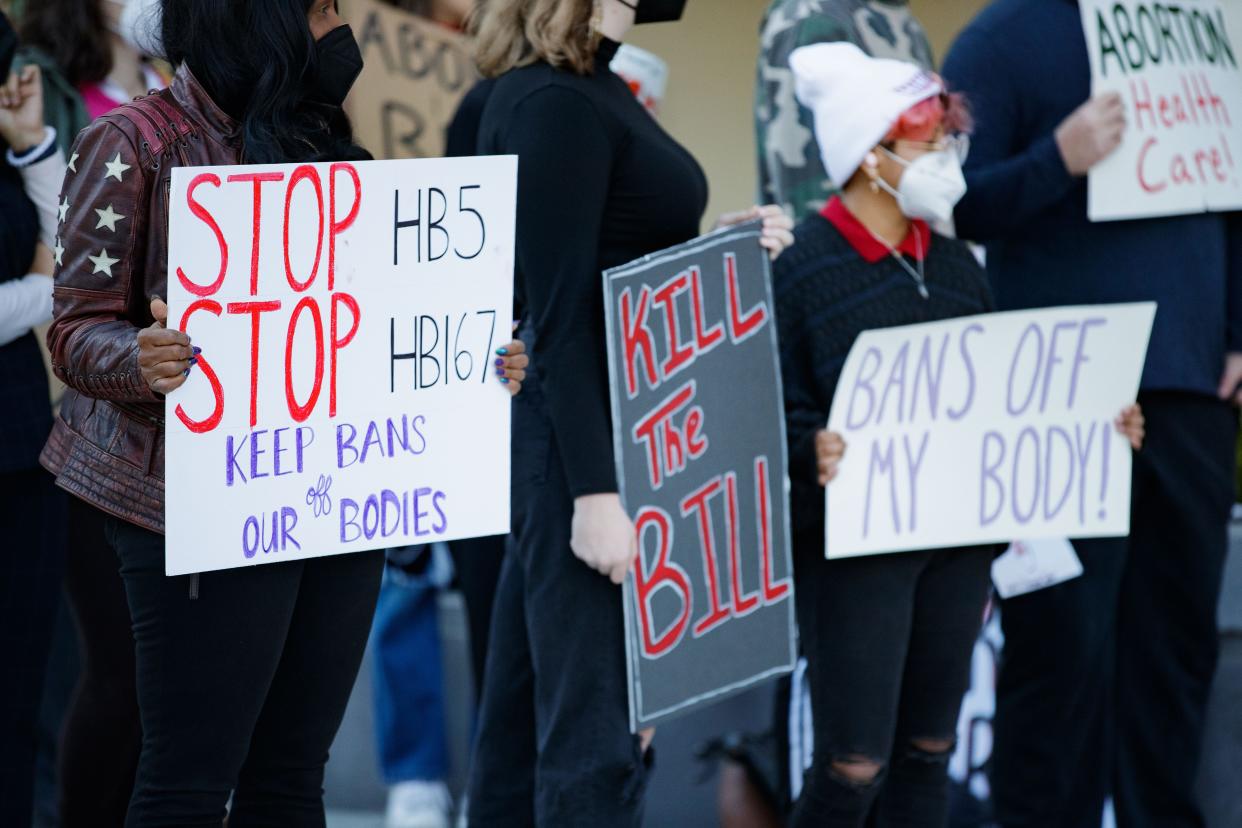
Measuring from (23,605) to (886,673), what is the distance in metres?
1.57

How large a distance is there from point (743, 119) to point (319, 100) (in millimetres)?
3411

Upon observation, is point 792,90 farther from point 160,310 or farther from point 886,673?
point 160,310

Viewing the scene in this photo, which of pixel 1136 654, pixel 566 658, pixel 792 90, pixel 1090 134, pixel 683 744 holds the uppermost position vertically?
pixel 792 90

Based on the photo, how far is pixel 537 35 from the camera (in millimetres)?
2555

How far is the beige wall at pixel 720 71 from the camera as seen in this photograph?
210 inches

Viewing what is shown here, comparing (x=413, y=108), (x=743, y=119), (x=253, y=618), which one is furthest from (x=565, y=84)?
(x=743, y=119)

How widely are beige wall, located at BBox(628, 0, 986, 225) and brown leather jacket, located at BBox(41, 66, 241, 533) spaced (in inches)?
136

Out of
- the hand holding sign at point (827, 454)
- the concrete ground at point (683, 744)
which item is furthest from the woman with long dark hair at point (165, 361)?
the concrete ground at point (683, 744)

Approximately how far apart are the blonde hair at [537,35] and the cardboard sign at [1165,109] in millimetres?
1192

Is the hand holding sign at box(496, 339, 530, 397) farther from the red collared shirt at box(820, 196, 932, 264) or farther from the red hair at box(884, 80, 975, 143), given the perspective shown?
the red hair at box(884, 80, 975, 143)

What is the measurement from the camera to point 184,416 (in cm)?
194

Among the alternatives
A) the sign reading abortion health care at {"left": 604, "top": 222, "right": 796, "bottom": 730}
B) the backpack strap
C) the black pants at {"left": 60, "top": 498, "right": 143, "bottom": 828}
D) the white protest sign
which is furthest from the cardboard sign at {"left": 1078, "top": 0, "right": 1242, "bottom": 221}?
the black pants at {"left": 60, "top": 498, "right": 143, "bottom": 828}

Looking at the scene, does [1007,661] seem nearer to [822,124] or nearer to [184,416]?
[822,124]

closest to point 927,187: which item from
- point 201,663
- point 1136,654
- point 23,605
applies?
point 1136,654
